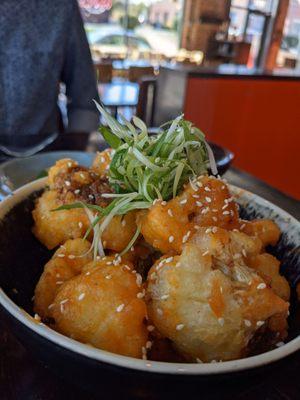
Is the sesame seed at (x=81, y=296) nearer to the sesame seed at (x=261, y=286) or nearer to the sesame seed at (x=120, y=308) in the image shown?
the sesame seed at (x=120, y=308)

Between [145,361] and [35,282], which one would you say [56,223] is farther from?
[145,361]

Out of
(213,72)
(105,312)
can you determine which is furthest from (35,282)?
(213,72)

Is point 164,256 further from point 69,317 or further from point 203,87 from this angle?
point 203,87

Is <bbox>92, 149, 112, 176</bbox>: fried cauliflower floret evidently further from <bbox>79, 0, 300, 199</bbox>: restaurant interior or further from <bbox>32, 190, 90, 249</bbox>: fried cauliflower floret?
<bbox>79, 0, 300, 199</bbox>: restaurant interior

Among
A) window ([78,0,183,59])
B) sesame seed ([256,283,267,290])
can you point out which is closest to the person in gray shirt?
sesame seed ([256,283,267,290])

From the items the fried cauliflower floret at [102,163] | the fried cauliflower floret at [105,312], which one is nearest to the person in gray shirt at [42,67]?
A: the fried cauliflower floret at [102,163]

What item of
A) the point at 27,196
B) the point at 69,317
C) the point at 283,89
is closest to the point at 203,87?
the point at 283,89
